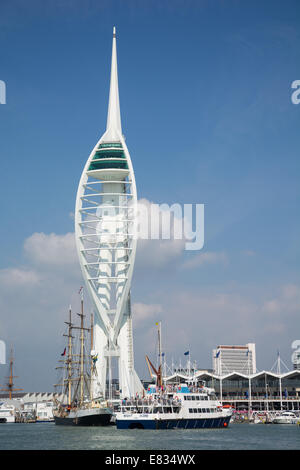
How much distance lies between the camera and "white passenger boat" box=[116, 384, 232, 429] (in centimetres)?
7069

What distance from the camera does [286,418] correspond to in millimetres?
105750

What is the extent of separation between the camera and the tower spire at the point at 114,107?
373 ft

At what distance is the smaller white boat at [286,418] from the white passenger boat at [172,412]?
1215 inches

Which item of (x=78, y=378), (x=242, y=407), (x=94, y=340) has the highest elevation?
(x=94, y=340)

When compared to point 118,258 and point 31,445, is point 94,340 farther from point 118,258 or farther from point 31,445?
point 31,445

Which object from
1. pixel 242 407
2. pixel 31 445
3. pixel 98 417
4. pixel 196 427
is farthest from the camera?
pixel 242 407

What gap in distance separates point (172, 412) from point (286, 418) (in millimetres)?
40968

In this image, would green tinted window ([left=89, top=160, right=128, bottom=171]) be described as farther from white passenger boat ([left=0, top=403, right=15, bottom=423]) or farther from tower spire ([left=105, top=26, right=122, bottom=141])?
white passenger boat ([left=0, top=403, right=15, bottom=423])

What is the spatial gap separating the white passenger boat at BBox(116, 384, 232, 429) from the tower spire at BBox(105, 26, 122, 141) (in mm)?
53149

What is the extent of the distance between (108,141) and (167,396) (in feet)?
175

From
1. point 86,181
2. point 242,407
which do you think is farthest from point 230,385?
point 86,181

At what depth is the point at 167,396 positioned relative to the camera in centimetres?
7500

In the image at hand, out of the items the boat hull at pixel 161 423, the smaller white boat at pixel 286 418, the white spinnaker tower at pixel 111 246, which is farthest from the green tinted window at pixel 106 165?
the boat hull at pixel 161 423

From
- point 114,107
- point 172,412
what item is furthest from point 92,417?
point 114,107
